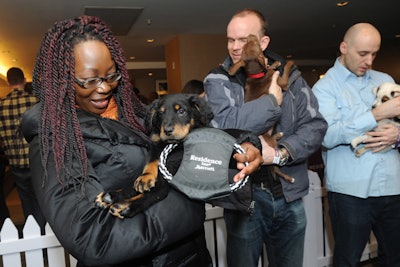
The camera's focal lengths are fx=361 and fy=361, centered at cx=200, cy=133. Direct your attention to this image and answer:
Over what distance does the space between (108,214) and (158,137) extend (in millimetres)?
477

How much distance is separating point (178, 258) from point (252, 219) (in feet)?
2.12

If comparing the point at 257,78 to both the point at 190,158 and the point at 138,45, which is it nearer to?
the point at 190,158

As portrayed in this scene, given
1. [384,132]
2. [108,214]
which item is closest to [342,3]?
[384,132]

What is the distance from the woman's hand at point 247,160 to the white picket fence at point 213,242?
4.67 ft

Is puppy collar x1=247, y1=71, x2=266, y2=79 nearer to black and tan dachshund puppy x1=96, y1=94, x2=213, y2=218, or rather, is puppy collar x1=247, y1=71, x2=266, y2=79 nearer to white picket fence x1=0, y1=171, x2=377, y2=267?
black and tan dachshund puppy x1=96, y1=94, x2=213, y2=218

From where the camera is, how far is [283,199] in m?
1.72

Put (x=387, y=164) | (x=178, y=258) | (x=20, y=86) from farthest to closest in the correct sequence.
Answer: (x=20, y=86) < (x=387, y=164) < (x=178, y=258)

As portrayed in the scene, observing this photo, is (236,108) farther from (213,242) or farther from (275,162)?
(213,242)

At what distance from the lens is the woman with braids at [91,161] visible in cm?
93

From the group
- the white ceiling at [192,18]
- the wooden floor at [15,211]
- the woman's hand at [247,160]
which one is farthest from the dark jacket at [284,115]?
the white ceiling at [192,18]

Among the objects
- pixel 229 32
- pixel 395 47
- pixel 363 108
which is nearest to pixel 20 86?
pixel 229 32

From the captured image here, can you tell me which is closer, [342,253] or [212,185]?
[212,185]

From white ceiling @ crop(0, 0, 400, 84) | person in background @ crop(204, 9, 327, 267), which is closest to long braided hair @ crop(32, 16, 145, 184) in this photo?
person in background @ crop(204, 9, 327, 267)

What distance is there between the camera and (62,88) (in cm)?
110
